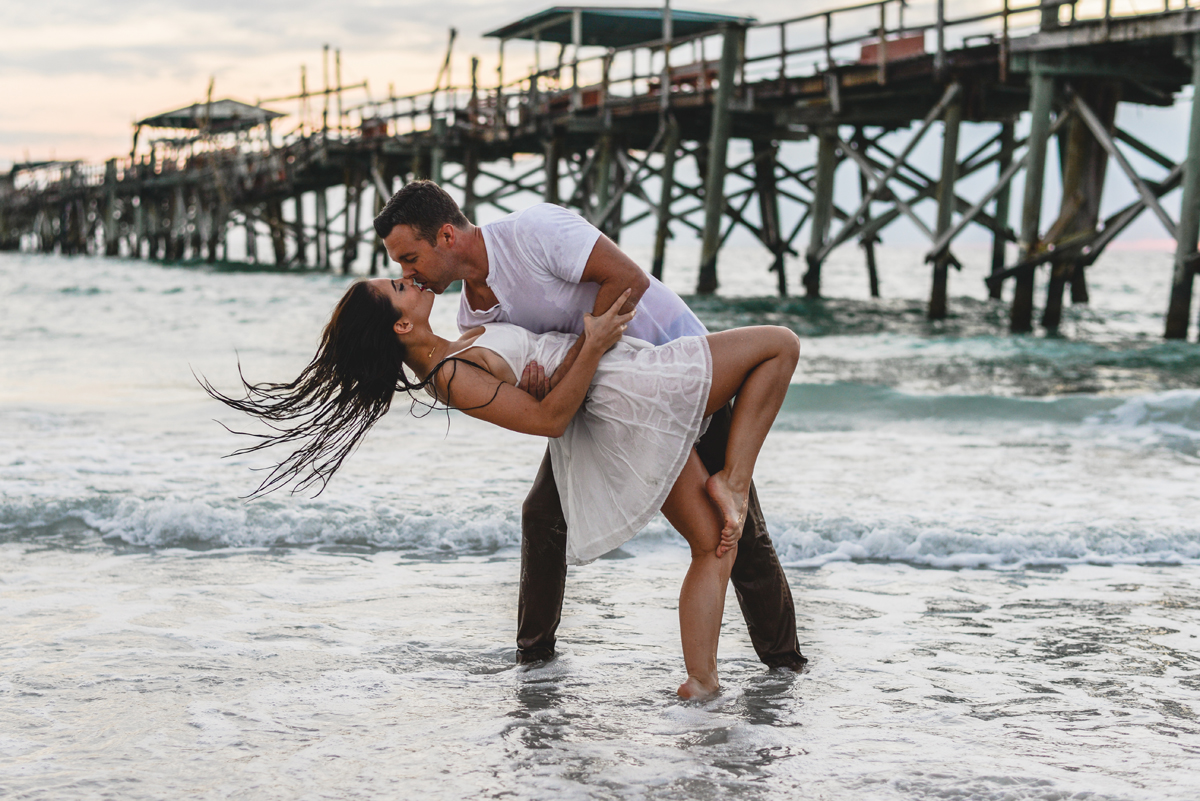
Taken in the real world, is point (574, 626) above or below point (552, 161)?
below

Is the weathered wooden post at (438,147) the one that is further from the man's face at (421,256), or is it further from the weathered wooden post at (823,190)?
the man's face at (421,256)

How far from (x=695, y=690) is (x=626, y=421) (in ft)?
2.39

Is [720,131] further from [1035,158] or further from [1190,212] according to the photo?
[1190,212]

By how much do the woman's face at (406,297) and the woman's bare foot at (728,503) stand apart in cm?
79

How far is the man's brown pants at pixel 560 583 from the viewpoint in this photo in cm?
315

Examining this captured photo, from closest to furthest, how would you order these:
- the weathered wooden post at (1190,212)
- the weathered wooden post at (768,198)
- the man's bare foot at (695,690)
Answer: the man's bare foot at (695,690)
the weathered wooden post at (1190,212)
the weathered wooden post at (768,198)

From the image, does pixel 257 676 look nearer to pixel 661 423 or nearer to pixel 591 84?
pixel 661 423

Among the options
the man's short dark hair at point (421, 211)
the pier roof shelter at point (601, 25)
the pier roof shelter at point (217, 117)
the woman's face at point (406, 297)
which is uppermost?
the pier roof shelter at point (217, 117)

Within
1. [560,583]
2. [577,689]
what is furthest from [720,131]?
[577,689]

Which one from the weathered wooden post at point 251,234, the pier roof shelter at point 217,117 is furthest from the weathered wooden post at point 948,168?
the pier roof shelter at point 217,117

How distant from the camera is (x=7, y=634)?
141 inches

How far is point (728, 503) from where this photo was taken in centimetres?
283

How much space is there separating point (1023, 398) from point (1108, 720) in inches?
267

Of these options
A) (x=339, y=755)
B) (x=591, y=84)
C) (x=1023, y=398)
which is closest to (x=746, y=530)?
(x=339, y=755)
